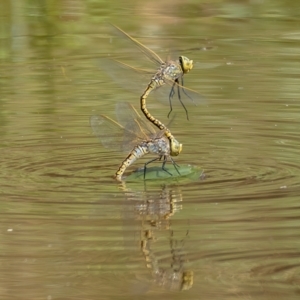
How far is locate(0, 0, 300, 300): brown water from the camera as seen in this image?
420 centimetres

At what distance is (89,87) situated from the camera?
8461 millimetres

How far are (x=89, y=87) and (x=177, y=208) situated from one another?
3.44m

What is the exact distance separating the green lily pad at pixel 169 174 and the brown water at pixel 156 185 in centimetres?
9

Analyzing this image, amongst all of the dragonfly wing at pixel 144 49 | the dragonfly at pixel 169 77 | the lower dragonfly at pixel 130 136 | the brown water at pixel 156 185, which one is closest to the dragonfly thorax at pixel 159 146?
the lower dragonfly at pixel 130 136

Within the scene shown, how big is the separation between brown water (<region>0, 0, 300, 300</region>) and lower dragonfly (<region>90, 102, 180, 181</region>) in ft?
0.52

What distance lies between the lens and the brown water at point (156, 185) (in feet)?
13.8

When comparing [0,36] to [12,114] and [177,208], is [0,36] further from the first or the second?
[177,208]

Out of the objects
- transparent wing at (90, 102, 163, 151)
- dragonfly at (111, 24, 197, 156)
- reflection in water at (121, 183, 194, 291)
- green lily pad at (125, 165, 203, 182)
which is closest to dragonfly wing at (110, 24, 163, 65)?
dragonfly at (111, 24, 197, 156)

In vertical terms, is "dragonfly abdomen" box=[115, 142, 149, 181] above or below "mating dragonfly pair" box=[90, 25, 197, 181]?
below

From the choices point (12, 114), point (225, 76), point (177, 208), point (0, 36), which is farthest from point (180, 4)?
point (177, 208)

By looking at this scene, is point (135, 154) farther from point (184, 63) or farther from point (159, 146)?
point (184, 63)

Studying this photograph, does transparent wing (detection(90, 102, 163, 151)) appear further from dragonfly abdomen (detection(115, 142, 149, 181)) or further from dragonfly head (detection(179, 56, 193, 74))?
dragonfly head (detection(179, 56, 193, 74))

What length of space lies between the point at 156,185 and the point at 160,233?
942mm

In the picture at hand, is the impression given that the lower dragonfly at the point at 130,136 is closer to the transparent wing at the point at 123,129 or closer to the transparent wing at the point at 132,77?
the transparent wing at the point at 123,129
